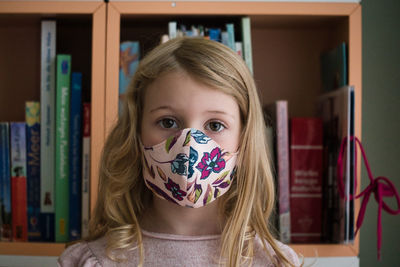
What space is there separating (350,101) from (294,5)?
29 centimetres

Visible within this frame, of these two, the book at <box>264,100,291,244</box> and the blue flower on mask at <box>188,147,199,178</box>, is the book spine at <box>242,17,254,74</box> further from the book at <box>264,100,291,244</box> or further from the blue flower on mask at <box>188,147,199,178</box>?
the blue flower on mask at <box>188,147,199,178</box>

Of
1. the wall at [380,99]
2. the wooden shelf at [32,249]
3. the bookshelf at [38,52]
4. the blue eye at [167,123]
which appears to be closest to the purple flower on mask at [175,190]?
the blue eye at [167,123]

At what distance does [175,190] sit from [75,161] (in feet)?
1.34

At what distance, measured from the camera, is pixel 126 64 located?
102cm

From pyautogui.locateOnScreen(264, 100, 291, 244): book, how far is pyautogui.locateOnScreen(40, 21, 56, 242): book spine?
61cm

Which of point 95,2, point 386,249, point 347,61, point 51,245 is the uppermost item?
point 95,2

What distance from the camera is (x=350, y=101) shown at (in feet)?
3.19

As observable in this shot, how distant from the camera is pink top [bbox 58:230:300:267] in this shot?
2.67 feet

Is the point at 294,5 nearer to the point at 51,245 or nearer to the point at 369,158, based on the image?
the point at 369,158

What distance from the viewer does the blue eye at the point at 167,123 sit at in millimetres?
786

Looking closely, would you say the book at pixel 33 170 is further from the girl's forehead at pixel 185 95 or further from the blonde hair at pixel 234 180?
the girl's forehead at pixel 185 95

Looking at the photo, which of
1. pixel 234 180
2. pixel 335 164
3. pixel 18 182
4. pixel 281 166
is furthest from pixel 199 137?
pixel 18 182

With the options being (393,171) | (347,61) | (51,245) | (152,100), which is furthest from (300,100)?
(51,245)

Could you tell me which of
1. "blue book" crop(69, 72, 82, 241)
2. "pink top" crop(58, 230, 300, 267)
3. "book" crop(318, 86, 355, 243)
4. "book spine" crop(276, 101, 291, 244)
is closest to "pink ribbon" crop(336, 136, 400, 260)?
"book" crop(318, 86, 355, 243)
